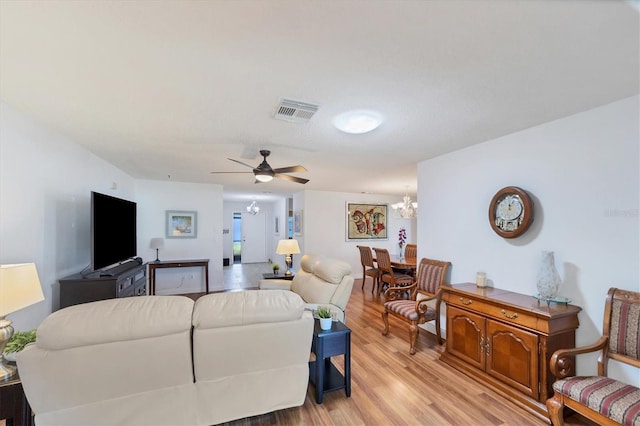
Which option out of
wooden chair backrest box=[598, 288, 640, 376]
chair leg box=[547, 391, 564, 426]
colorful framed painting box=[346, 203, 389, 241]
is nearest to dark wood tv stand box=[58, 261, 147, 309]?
chair leg box=[547, 391, 564, 426]

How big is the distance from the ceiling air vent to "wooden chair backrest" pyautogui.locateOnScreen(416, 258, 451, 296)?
7.87ft

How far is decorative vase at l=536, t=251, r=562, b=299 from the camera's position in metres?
2.30

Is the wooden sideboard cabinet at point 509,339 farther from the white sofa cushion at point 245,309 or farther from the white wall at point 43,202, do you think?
the white wall at point 43,202

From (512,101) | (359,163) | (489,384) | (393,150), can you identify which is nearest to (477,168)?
(393,150)

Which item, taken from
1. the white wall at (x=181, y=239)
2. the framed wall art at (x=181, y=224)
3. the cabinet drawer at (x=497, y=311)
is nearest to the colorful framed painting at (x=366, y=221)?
the white wall at (x=181, y=239)

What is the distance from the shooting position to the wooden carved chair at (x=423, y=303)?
312 centimetres

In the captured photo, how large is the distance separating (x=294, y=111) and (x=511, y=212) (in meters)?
2.25

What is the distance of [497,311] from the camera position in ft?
8.01

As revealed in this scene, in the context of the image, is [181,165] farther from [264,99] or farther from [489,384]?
[489,384]

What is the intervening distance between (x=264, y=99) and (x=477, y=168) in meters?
2.43

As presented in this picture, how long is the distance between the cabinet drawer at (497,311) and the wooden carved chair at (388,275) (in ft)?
6.99

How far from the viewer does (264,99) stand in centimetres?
205

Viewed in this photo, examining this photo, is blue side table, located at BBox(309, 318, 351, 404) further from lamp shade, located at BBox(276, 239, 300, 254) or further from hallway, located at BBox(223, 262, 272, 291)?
hallway, located at BBox(223, 262, 272, 291)

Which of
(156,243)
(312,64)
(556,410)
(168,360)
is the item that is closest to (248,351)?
(168,360)
